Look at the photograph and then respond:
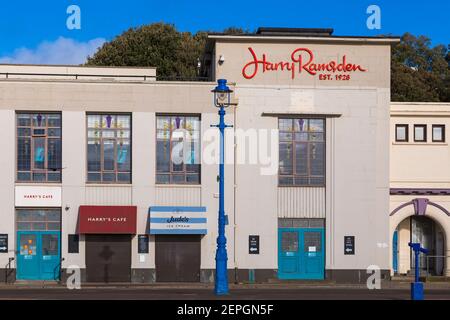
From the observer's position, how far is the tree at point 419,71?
74.7 metres

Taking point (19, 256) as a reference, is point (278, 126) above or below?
above

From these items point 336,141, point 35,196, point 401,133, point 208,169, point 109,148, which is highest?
point 401,133

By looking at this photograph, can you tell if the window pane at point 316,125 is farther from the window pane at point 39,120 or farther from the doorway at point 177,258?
the window pane at point 39,120

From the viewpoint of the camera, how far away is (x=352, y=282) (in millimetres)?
42469

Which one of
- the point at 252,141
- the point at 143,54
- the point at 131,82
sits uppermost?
the point at 143,54

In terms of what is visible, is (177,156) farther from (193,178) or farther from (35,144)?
(35,144)

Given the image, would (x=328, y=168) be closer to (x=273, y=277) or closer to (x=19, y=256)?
(x=273, y=277)

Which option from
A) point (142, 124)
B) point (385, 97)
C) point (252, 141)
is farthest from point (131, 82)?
point (385, 97)

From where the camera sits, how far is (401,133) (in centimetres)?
4453

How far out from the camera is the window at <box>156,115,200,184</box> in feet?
139

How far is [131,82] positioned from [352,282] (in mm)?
14521

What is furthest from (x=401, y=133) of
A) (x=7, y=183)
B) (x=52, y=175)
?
(x=7, y=183)

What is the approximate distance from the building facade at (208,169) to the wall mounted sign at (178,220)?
0.16ft

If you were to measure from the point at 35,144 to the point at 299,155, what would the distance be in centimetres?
1290
